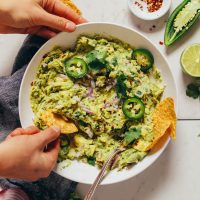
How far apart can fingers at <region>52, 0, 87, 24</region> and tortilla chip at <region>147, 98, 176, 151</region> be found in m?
0.48

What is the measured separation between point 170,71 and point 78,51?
0.38 m

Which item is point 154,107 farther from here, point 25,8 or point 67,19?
point 25,8

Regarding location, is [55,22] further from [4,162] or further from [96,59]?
[4,162]

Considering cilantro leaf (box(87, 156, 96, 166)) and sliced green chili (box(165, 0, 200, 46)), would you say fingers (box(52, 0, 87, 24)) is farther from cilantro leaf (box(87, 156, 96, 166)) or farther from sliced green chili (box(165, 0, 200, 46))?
cilantro leaf (box(87, 156, 96, 166))

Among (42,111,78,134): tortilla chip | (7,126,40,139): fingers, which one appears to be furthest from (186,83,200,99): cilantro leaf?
(7,126,40,139): fingers

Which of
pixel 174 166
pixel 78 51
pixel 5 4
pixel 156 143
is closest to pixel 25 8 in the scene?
pixel 5 4

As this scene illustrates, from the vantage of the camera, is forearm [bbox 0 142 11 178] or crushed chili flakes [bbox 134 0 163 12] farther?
crushed chili flakes [bbox 134 0 163 12]

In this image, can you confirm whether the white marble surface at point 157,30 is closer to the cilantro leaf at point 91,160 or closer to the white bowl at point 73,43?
the white bowl at point 73,43

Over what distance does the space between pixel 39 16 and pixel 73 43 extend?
197 mm

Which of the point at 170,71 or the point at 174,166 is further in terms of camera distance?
the point at 174,166

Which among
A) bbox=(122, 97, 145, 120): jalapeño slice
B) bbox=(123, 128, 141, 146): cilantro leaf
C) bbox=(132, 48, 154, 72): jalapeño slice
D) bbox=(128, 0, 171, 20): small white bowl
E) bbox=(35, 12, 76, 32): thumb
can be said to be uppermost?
bbox=(128, 0, 171, 20): small white bowl

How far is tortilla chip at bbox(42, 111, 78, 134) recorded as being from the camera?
182 cm

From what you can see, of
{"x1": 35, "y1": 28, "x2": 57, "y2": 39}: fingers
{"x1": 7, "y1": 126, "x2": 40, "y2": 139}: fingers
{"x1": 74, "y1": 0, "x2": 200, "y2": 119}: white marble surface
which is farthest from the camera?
{"x1": 74, "y1": 0, "x2": 200, "y2": 119}: white marble surface

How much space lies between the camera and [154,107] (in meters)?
1.87
